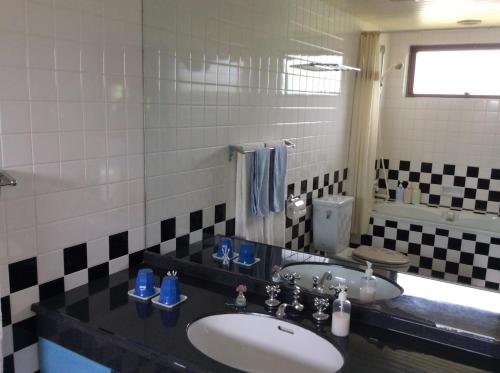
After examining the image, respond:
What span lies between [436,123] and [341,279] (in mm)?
653

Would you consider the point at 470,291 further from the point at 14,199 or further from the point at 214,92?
the point at 14,199

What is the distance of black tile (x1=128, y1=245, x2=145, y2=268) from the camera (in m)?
2.01

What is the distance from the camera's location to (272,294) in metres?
1.69

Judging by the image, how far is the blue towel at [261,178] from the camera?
2136 millimetres

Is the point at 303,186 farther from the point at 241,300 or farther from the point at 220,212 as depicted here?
the point at 241,300

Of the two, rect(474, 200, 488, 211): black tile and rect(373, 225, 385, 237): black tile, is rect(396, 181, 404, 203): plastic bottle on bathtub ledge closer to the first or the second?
rect(373, 225, 385, 237): black tile

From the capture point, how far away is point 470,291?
1.54m

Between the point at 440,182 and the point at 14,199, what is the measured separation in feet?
4.63

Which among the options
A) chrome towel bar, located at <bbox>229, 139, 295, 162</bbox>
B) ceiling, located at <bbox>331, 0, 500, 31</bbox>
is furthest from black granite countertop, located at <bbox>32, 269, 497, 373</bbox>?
ceiling, located at <bbox>331, 0, 500, 31</bbox>

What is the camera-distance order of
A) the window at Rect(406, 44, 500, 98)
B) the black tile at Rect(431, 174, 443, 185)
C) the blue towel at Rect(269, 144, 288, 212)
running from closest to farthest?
1. the window at Rect(406, 44, 500, 98)
2. the black tile at Rect(431, 174, 443, 185)
3. the blue towel at Rect(269, 144, 288, 212)

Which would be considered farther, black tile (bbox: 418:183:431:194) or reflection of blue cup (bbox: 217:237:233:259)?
reflection of blue cup (bbox: 217:237:233:259)

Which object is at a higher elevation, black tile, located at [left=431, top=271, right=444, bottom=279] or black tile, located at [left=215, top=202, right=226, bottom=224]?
black tile, located at [left=215, top=202, right=226, bottom=224]

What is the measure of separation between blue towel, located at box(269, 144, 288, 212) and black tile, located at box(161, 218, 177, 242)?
464 millimetres

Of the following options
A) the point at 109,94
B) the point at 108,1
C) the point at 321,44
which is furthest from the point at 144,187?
the point at 321,44
